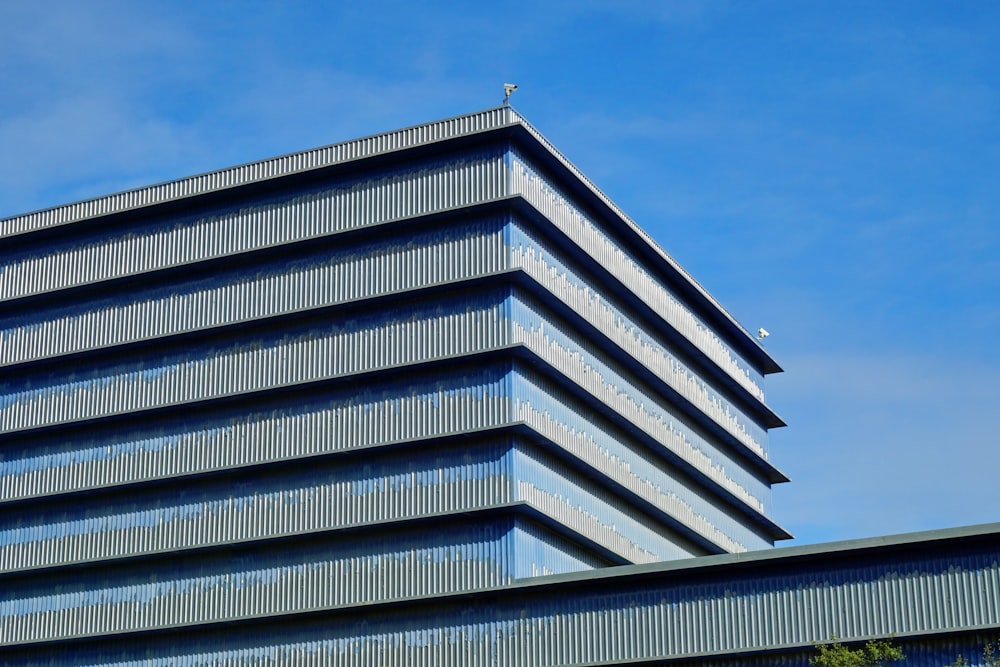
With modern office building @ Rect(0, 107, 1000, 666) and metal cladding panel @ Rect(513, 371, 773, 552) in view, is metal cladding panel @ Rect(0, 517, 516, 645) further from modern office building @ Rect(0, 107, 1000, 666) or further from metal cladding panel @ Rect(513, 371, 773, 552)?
metal cladding panel @ Rect(513, 371, 773, 552)

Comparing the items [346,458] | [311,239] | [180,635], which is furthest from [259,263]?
[180,635]

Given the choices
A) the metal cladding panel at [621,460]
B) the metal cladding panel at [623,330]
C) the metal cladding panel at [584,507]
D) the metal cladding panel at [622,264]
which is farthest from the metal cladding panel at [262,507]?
the metal cladding panel at [622,264]

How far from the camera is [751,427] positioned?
94750mm

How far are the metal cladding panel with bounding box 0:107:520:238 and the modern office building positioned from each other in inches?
5.9

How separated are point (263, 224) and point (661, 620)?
1033 inches

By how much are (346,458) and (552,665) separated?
13291 millimetres

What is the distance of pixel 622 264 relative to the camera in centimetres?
7706

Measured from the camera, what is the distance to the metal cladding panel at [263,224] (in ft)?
228

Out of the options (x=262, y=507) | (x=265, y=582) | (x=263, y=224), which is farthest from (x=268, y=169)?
(x=265, y=582)

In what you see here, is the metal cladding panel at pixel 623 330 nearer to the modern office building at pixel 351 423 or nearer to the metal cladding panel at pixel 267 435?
the modern office building at pixel 351 423

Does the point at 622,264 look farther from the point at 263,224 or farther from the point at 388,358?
the point at 263,224

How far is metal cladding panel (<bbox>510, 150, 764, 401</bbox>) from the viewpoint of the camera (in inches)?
2734

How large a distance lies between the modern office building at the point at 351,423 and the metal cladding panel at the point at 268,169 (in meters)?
0.15

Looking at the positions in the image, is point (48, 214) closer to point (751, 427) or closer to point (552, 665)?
point (552, 665)
